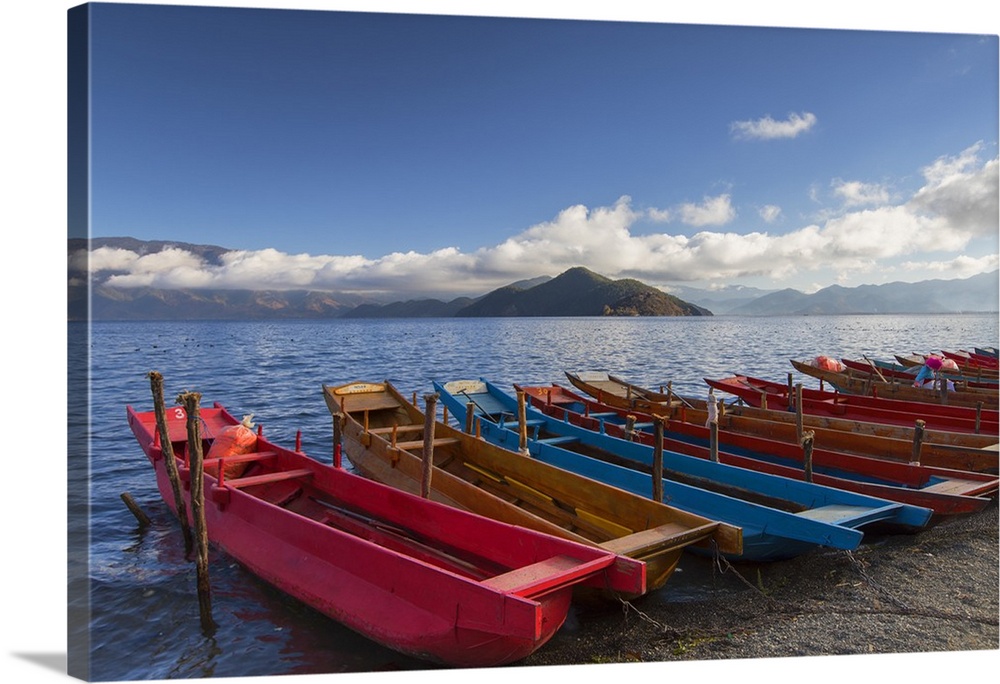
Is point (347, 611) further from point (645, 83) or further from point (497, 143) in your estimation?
point (497, 143)

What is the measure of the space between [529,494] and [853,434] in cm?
343

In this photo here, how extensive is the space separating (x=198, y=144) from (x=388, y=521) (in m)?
6.88

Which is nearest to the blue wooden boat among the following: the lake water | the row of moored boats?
the row of moored boats

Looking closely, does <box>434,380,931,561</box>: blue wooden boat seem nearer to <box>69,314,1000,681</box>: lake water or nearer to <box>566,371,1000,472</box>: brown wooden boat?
<box>69,314,1000,681</box>: lake water

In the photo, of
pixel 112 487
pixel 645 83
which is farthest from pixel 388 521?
pixel 112 487

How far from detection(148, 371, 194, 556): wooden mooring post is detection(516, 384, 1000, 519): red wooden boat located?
3.74 meters

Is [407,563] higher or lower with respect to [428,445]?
lower

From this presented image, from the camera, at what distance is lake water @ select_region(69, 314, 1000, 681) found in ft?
12.2

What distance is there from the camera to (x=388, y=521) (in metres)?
4.64

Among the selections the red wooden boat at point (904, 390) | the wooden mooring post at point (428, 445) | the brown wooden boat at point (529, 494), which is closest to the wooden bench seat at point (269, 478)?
the brown wooden boat at point (529, 494)

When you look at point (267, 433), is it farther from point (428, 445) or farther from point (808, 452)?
point (808, 452)

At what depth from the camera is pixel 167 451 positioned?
4.54 m

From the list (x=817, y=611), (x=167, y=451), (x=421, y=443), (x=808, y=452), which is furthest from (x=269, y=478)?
(x=808, y=452)

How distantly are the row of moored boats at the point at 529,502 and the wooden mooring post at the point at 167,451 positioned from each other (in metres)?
0.04
